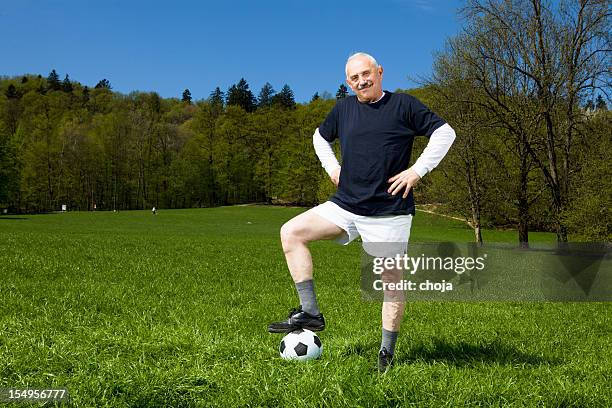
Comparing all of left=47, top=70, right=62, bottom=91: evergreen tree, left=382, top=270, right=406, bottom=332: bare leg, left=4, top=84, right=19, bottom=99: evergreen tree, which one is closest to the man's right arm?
left=382, top=270, right=406, bottom=332: bare leg

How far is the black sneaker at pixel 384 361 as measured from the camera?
5.26m

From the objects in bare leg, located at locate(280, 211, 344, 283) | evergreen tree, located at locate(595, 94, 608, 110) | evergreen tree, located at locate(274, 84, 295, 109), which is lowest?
bare leg, located at locate(280, 211, 344, 283)

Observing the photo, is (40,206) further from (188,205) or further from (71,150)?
(188,205)

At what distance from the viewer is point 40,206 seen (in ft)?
288

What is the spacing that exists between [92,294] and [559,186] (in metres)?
22.6

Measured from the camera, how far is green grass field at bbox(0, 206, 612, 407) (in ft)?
15.3

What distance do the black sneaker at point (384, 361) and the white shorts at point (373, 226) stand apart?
103cm

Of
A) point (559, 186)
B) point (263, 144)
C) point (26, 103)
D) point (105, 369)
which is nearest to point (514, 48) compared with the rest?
point (559, 186)

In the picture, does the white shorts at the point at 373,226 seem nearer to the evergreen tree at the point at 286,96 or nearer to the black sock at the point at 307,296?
the black sock at the point at 307,296

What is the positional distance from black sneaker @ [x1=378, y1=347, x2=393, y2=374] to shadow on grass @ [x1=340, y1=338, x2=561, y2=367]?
0.83 ft
